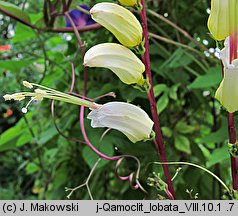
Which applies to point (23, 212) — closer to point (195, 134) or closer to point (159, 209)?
point (159, 209)

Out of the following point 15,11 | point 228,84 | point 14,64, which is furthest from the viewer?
point 14,64

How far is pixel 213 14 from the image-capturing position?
346 millimetres

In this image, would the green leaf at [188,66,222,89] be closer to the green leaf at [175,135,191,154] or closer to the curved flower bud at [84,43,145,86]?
the green leaf at [175,135,191,154]

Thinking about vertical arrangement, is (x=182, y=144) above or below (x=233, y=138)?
below

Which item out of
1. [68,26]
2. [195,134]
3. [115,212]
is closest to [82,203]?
[115,212]

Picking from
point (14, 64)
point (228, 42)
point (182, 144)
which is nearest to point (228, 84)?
point (228, 42)

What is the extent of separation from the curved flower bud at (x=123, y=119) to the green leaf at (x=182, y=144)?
1.32 feet

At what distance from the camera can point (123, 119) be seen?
1.24 feet

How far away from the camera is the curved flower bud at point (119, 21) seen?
36 cm

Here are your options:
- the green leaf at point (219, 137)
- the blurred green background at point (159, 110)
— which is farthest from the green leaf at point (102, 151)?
the green leaf at point (219, 137)

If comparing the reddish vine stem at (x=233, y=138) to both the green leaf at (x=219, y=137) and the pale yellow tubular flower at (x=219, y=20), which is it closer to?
the pale yellow tubular flower at (x=219, y=20)

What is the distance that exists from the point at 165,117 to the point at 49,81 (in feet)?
0.73

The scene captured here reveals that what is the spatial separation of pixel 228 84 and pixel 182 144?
457mm

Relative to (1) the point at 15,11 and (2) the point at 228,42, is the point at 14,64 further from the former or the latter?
(2) the point at 228,42
